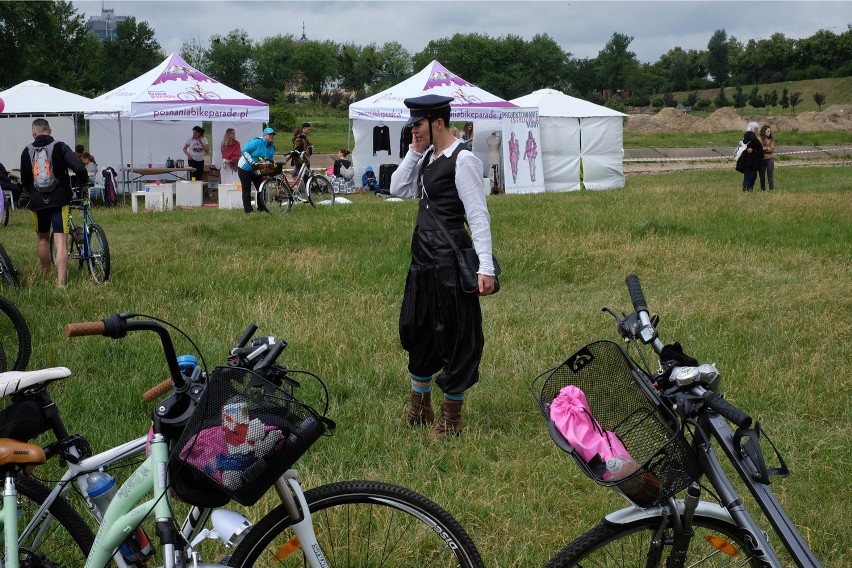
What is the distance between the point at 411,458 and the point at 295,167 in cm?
1633

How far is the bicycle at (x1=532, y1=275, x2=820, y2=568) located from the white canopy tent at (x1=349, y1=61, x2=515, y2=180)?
18.4 m

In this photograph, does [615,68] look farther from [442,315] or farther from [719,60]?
[442,315]

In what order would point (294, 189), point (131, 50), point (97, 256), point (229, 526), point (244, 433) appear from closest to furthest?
1. point (244, 433)
2. point (229, 526)
3. point (97, 256)
4. point (294, 189)
5. point (131, 50)

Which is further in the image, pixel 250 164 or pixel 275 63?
pixel 275 63

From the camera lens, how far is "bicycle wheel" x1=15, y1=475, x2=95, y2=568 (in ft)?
10.1

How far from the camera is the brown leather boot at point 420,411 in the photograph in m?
5.56

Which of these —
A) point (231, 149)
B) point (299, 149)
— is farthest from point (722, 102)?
point (299, 149)

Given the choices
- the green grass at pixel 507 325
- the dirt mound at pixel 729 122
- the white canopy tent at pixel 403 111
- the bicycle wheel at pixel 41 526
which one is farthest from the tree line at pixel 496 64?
the bicycle wheel at pixel 41 526

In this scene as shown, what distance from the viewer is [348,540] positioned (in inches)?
126

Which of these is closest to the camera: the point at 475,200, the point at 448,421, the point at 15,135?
the point at 475,200

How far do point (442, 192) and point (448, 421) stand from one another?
1.35 m

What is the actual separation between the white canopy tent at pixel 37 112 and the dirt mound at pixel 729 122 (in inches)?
1803

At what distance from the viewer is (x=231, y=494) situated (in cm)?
252

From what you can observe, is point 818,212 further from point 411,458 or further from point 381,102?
point 411,458
